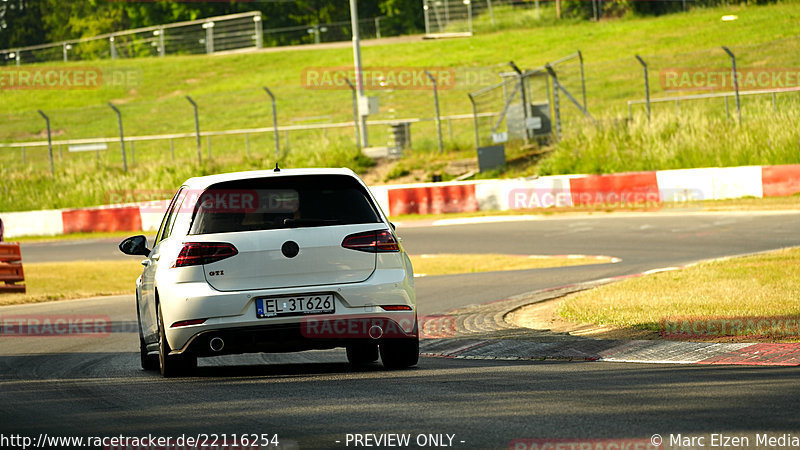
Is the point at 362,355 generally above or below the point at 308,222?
below

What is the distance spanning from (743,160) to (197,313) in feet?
72.6

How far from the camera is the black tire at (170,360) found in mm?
9367

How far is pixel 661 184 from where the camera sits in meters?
27.6

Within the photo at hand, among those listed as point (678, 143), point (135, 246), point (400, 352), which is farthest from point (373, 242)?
point (678, 143)

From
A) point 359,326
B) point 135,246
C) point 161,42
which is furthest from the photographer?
point 161,42

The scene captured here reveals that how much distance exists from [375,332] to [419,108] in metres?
36.5

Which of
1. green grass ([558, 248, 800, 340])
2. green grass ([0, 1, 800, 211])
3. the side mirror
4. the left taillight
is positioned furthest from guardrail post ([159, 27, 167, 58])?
the left taillight

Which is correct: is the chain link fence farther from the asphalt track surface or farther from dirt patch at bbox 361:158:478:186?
the asphalt track surface

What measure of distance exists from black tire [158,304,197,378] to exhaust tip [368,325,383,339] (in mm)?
1360

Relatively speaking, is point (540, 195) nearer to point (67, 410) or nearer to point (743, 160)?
point (743, 160)

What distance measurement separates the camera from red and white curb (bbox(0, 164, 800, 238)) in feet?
87.2

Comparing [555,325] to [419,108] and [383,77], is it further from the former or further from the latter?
[383,77]

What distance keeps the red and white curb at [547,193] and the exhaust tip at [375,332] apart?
737 inches

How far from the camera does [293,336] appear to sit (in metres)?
8.95
